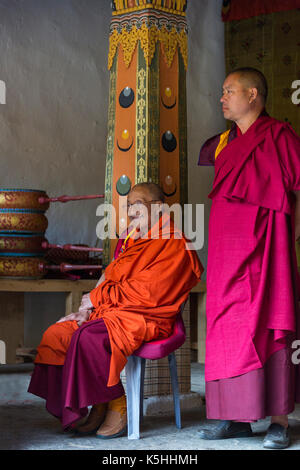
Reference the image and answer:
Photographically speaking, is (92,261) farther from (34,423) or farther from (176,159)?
(34,423)

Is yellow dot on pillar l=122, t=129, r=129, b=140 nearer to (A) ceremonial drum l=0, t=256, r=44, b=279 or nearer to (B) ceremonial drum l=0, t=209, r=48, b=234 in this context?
(B) ceremonial drum l=0, t=209, r=48, b=234

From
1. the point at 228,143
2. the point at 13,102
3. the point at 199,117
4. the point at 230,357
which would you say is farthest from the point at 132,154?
the point at 199,117

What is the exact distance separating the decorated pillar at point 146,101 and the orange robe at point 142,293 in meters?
0.64

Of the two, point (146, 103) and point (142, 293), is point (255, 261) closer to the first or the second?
point (142, 293)

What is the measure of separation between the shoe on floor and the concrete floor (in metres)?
0.04

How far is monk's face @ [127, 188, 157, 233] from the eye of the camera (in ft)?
10.9

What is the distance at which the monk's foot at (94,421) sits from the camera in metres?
3.16

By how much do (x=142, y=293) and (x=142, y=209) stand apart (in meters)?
Answer: 0.43

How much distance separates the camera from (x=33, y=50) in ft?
18.5

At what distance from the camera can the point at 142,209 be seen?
334 centimetres

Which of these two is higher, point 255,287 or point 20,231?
point 20,231

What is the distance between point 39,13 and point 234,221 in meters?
3.43

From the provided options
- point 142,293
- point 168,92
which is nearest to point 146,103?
point 168,92

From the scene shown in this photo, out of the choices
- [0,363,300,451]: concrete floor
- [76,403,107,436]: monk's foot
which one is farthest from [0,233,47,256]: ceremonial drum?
[76,403,107,436]: monk's foot
